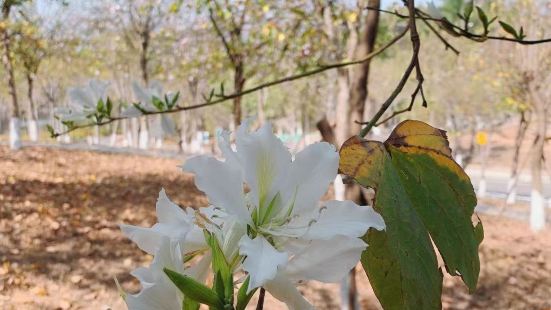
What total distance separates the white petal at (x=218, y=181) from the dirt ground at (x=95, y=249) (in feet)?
14.1

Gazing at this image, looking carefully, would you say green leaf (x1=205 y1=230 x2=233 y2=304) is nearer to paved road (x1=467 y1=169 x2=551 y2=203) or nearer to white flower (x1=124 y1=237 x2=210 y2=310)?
white flower (x1=124 y1=237 x2=210 y2=310)

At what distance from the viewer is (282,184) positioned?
38cm

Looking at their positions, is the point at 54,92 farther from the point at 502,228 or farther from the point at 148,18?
the point at 502,228

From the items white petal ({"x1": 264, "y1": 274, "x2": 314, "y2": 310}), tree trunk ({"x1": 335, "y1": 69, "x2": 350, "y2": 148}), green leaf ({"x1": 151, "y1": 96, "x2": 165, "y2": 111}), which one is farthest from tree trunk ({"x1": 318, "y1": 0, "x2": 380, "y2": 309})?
white petal ({"x1": 264, "y1": 274, "x2": 314, "y2": 310})

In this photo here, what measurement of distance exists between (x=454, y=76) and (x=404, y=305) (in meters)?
22.7

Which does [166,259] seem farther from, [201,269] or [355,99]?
[355,99]

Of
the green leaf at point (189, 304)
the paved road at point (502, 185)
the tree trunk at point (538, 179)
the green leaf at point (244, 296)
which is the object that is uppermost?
the green leaf at point (244, 296)

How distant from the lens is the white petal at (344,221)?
33cm

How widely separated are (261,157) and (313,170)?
0.03m

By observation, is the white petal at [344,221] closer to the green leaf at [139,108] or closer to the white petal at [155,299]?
the white petal at [155,299]

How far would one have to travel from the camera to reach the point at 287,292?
34 cm

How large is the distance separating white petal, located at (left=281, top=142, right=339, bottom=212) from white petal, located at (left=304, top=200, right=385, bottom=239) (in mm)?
21

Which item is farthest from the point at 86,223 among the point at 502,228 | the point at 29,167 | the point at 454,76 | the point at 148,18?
the point at 454,76

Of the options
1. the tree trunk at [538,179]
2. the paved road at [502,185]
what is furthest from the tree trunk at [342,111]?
the paved road at [502,185]
